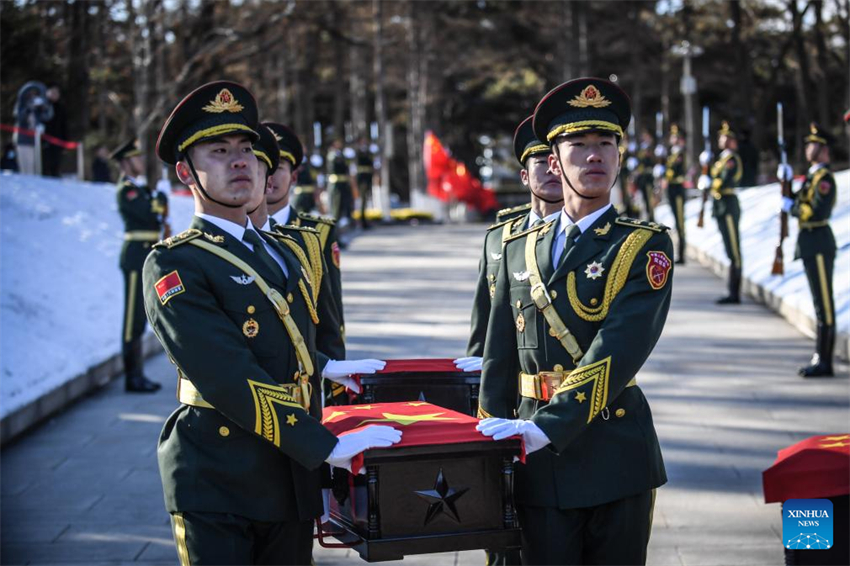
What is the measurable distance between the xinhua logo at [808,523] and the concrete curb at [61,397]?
6.20 metres

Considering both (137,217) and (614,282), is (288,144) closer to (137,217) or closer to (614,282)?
(614,282)

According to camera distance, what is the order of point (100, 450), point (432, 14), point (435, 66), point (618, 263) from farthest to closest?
point (435, 66) < point (432, 14) < point (100, 450) < point (618, 263)

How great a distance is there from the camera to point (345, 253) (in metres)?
23.8

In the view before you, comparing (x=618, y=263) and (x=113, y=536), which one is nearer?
(x=618, y=263)

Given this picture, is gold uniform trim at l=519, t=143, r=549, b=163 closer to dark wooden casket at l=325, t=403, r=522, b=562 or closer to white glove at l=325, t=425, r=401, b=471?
dark wooden casket at l=325, t=403, r=522, b=562

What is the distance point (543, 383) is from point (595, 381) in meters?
0.24

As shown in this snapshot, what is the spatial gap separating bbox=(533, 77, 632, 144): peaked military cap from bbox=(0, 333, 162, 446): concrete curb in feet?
19.5

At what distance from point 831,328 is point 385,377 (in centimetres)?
668

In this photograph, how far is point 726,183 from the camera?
15680mm

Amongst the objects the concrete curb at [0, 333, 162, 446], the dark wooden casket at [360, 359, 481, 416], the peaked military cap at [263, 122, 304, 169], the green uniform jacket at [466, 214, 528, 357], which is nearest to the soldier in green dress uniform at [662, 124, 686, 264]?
the concrete curb at [0, 333, 162, 446]

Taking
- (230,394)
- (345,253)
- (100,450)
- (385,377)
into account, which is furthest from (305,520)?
(345,253)

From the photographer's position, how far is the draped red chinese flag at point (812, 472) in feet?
13.4

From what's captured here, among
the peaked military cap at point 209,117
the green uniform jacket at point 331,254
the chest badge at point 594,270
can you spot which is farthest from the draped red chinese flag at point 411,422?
the green uniform jacket at point 331,254

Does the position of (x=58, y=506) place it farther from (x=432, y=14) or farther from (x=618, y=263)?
(x=432, y=14)
